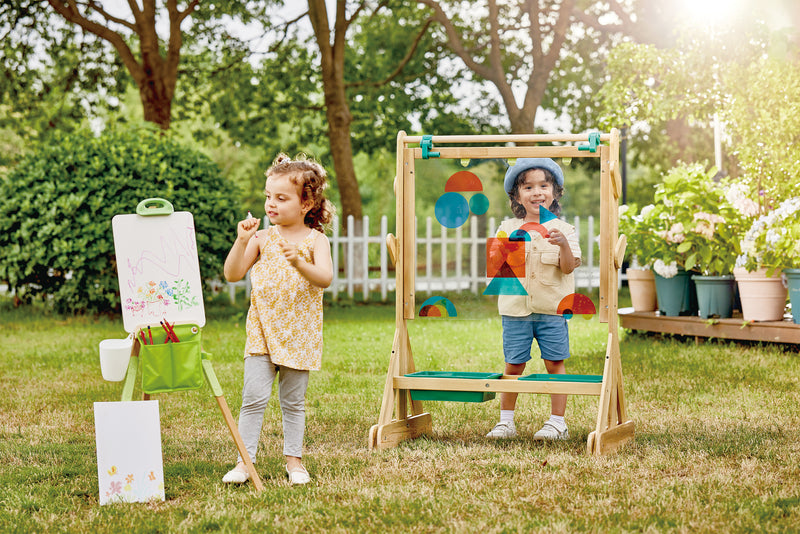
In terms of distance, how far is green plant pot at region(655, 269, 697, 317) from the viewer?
29.8 ft

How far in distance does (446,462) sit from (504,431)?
718mm

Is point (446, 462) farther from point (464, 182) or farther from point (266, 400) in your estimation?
point (464, 182)

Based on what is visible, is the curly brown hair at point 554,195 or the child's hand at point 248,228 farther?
the curly brown hair at point 554,195

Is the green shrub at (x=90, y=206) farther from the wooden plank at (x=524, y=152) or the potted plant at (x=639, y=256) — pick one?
the wooden plank at (x=524, y=152)

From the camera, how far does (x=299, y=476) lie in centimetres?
397

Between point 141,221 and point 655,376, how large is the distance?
14.0 feet

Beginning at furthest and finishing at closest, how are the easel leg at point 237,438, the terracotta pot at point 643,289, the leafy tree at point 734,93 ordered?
the terracotta pot at point 643,289
the leafy tree at point 734,93
the easel leg at point 237,438

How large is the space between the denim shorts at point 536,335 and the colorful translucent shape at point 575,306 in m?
0.06

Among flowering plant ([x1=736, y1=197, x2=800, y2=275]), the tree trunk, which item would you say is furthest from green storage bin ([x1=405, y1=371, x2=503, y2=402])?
the tree trunk

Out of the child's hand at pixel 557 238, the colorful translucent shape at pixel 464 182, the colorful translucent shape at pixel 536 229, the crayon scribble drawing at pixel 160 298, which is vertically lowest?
the crayon scribble drawing at pixel 160 298

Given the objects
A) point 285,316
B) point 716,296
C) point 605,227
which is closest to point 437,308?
point 605,227

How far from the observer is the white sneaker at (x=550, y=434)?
189 inches

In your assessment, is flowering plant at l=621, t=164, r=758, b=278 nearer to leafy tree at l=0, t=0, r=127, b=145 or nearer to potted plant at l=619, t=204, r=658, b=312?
potted plant at l=619, t=204, r=658, b=312

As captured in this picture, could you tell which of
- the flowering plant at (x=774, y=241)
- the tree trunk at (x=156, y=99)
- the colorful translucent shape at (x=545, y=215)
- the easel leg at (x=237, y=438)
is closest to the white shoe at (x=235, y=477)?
the easel leg at (x=237, y=438)
